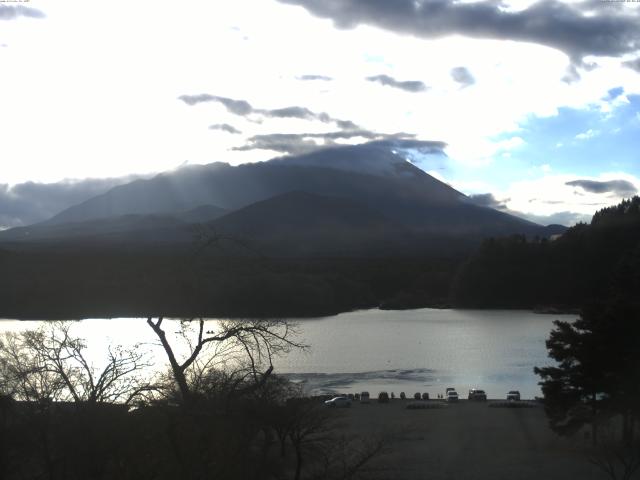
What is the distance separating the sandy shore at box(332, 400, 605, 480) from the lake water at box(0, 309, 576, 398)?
13.2 feet

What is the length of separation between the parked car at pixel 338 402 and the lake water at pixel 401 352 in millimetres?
1845

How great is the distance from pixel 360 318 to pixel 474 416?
3428 cm

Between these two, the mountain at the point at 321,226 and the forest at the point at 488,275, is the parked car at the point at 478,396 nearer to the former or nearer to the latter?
the forest at the point at 488,275

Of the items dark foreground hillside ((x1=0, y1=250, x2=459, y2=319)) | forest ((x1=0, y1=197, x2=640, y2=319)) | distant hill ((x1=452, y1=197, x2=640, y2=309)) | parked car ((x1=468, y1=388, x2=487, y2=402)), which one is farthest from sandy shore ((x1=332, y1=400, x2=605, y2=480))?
distant hill ((x1=452, y1=197, x2=640, y2=309))

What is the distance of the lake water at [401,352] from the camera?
23.9 metres

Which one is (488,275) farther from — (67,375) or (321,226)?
(67,375)

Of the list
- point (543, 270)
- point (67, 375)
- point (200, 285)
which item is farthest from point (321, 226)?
point (200, 285)

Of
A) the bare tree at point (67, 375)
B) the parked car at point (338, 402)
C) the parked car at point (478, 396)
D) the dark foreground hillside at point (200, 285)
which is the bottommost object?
the parked car at point (478, 396)

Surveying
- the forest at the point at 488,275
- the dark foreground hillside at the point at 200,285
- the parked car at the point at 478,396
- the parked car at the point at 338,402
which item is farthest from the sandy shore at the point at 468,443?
the forest at the point at 488,275

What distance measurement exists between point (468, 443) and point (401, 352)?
19077 millimetres

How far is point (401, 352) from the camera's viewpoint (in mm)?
33875

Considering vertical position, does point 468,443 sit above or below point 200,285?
below

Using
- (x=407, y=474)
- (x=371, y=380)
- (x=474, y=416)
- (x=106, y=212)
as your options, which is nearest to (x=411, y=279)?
(x=371, y=380)

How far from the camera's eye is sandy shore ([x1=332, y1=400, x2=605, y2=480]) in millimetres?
12102
